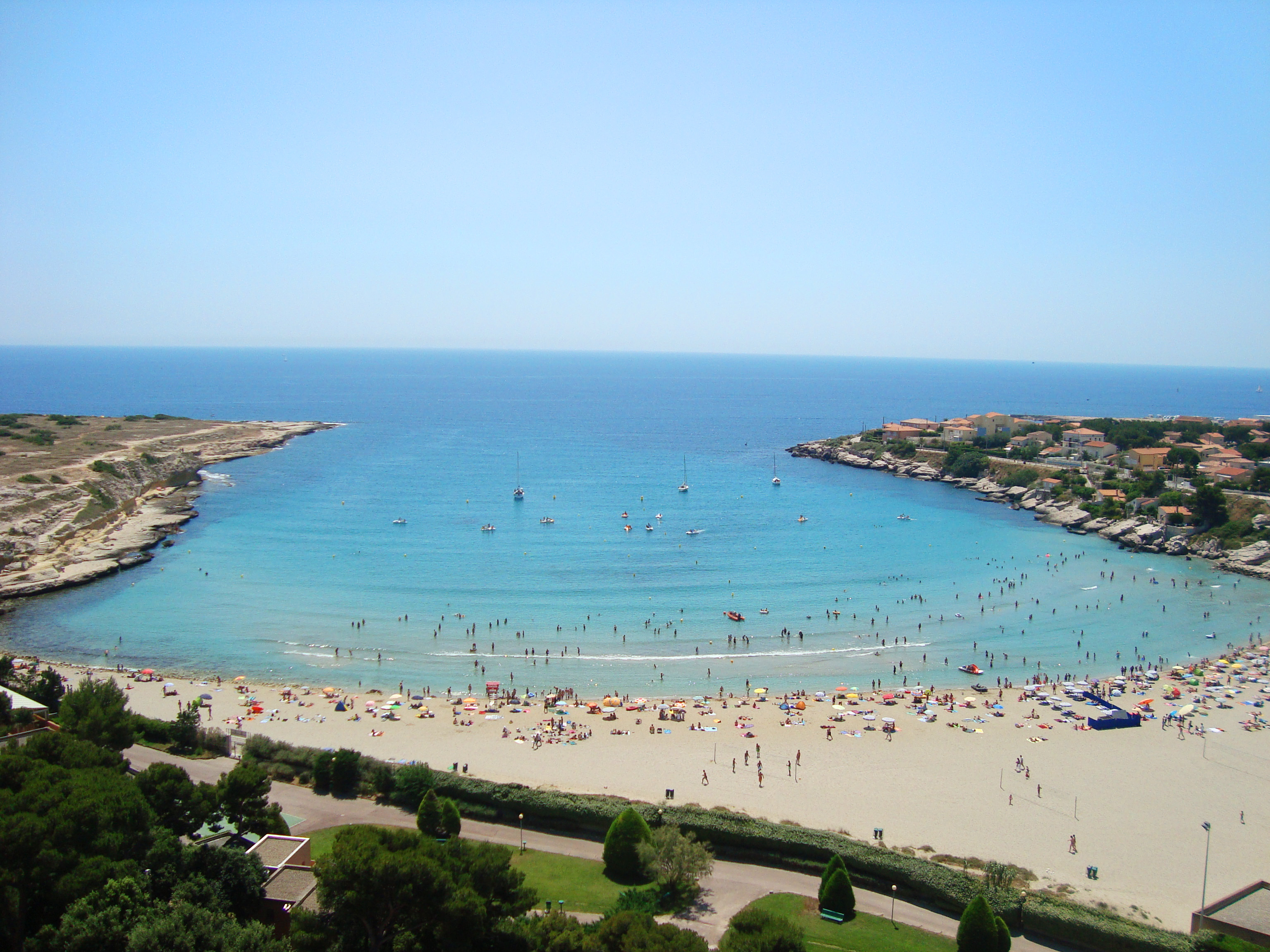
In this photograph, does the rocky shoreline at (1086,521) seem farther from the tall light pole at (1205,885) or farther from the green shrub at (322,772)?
the green shrub at (322,772)

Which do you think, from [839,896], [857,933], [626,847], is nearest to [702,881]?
[626,847]

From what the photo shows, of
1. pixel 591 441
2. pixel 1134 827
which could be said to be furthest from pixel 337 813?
pixel 591 441

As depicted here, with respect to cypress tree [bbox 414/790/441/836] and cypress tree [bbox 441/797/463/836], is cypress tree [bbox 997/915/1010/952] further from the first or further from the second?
cypress tree [bbox 414/790/441/836]

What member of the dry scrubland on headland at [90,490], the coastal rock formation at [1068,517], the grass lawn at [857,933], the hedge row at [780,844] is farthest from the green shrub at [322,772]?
the coastal rock formation at [1068,517]

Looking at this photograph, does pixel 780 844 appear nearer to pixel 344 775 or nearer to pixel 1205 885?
pixel 1205 885

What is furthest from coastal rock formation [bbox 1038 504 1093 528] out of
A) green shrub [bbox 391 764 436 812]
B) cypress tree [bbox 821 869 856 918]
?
green shrub [bbox 391 764 436 812]

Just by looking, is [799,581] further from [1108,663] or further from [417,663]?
[417,663]
